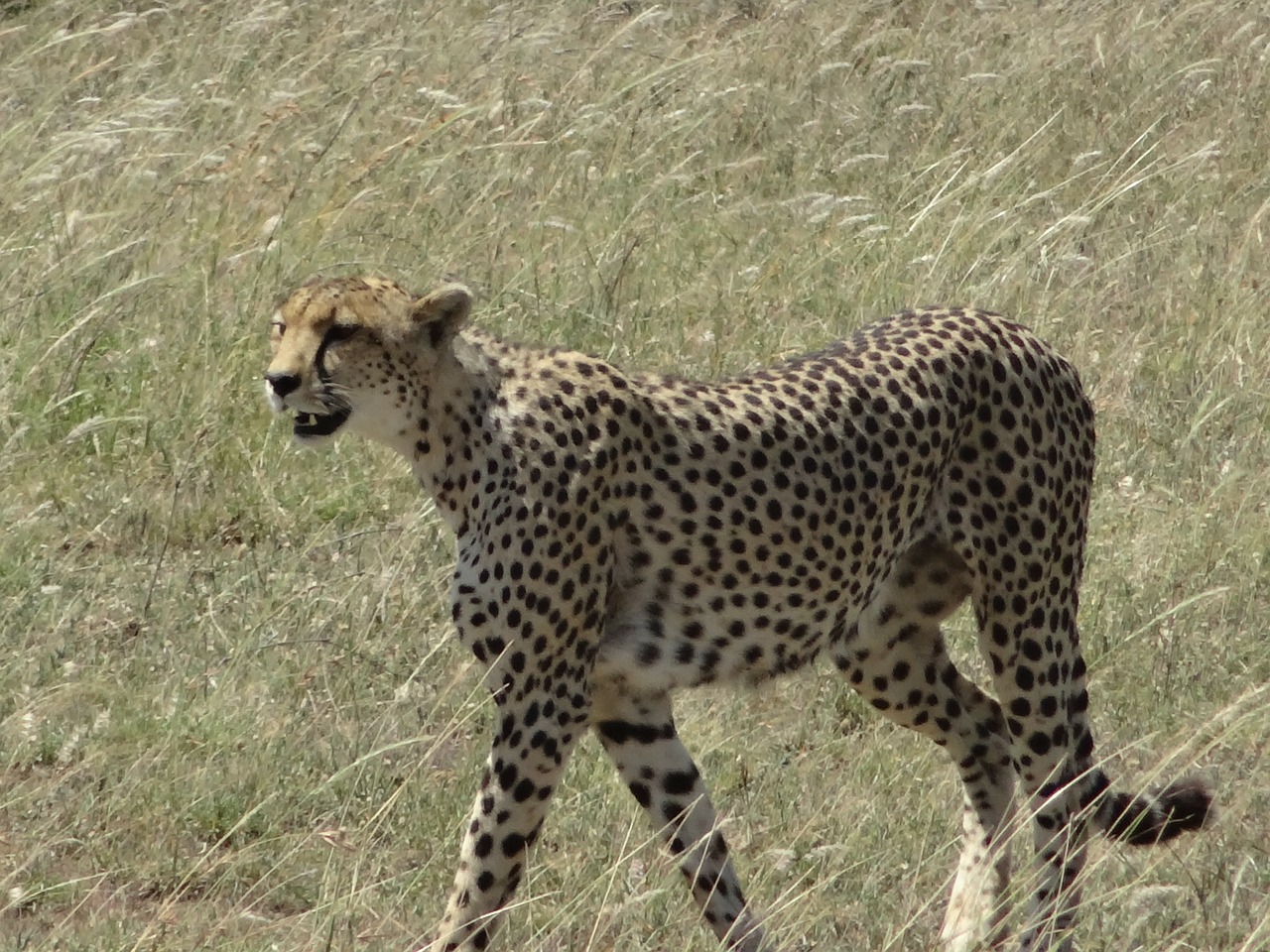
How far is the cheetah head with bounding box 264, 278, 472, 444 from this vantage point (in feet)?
12.4

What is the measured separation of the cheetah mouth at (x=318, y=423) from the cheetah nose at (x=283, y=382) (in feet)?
0.20

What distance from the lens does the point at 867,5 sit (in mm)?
9258

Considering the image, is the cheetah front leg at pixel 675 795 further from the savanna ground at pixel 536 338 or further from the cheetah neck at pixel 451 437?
the cheetah neck at pixel 451 437

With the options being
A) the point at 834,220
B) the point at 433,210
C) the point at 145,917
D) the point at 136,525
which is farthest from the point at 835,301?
the point at 145,917

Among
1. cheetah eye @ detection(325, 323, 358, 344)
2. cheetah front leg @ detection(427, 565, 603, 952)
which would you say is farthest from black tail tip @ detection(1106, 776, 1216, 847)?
cheetah eye @ detection(325, 323, 358, 344)

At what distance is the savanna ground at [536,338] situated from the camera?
4.29 meters

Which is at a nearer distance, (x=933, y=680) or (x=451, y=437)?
(x=451, y=437)

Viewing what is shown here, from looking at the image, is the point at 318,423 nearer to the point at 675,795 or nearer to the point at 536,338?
the point at 675,795

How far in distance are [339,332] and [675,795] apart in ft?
3.25

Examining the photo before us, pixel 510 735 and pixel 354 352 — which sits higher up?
pixel 354 352

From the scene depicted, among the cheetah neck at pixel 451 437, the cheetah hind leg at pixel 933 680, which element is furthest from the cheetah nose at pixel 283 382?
the cheetah hind leg at pixel 933 680

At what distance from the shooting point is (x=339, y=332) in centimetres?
383

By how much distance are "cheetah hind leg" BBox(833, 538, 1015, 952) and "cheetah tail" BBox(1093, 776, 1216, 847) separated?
0.28m

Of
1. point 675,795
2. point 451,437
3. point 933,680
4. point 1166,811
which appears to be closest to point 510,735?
point 675,795
